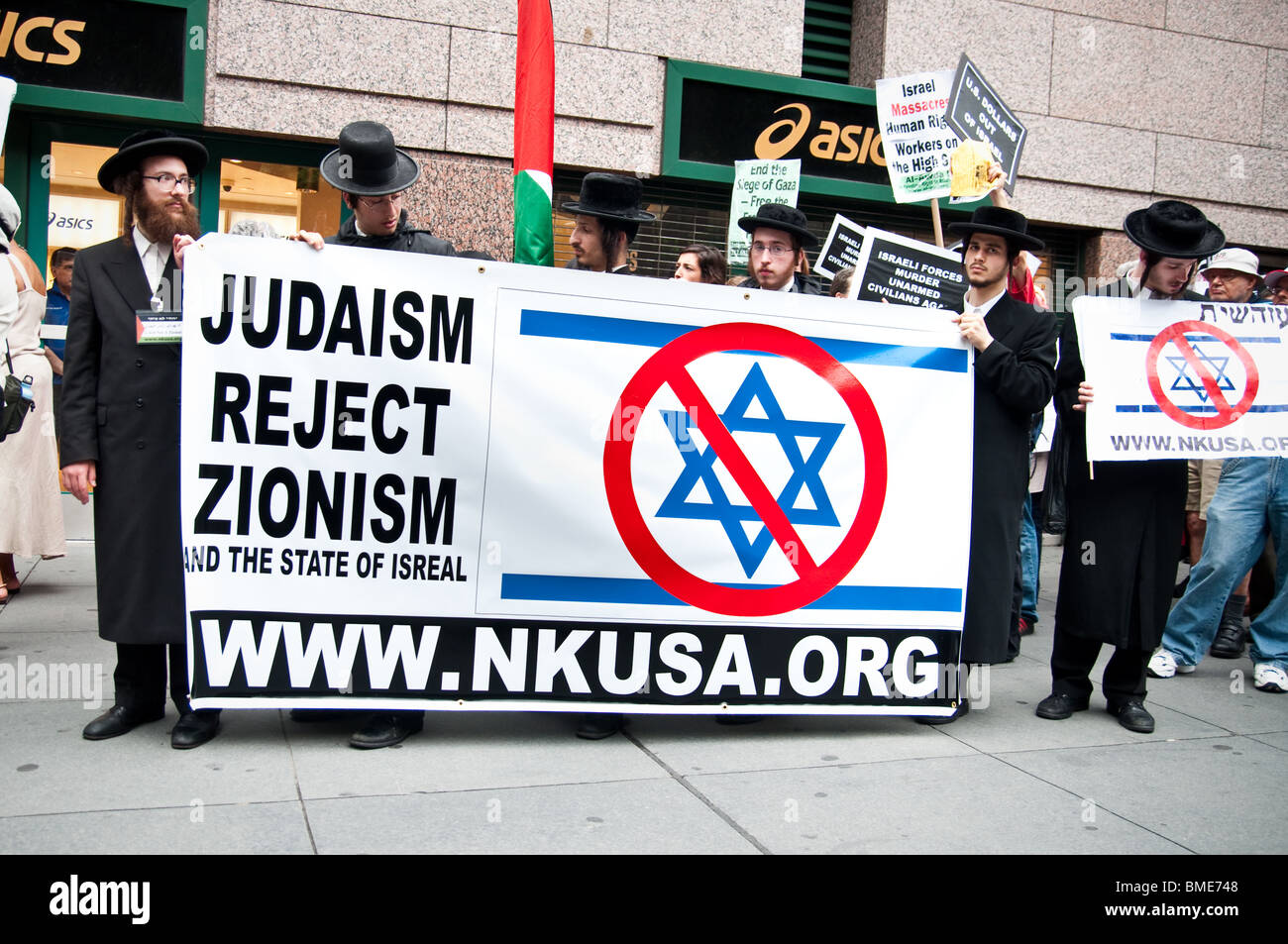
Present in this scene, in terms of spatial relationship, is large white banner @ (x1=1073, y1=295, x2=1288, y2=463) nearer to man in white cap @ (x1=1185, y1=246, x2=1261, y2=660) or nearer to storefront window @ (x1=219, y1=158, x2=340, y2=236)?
man in white cap @ (x1=1185, y1=246, x2=1261, y2=660)

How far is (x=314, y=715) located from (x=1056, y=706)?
308 centimetres

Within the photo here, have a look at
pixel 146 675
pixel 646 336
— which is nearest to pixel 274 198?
pixel 146 675

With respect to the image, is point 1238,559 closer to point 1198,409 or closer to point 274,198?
point 1198,409

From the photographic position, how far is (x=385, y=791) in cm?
368

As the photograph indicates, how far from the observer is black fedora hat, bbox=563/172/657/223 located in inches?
196

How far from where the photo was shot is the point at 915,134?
24.0 ft

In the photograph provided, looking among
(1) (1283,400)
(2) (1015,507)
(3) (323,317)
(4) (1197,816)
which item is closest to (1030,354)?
(2) (1015,507)

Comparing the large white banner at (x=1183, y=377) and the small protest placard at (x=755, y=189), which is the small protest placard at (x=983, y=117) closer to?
the small protest placard at (x=755, y=189)

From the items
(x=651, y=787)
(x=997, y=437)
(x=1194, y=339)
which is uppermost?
(x=1194, y=339)

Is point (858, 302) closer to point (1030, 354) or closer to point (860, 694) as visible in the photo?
point (1030, 354)

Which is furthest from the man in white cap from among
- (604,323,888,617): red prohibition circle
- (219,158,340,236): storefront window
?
(219,158,340,236): storefront window

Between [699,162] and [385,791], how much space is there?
7.15m

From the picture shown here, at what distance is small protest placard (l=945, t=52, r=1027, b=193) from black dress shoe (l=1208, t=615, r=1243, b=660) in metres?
2.81

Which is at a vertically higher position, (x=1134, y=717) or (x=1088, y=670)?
(x=1088, y=670)
